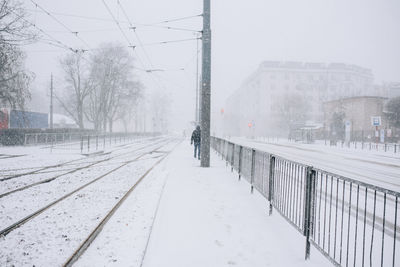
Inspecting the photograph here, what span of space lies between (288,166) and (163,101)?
71397 millimetres

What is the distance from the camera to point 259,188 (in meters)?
6.13

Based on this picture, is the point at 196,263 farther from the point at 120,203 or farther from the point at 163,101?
the point at 163,101

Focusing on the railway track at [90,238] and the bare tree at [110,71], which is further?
the bare tree at [110,71]

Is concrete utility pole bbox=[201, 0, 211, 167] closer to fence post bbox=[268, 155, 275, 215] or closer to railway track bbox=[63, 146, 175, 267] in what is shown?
railway track bbox=[63, 146, 175, 267]

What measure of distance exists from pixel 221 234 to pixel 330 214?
1.74 m

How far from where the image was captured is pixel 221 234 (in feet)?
13.5

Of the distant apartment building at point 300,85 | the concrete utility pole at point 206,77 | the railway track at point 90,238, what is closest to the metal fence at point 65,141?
the concrete utility pole at point 206,77

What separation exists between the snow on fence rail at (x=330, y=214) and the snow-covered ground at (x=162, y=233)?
12.8 inches

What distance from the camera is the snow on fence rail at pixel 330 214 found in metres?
2.91

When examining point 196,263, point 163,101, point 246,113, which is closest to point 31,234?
point 196,263

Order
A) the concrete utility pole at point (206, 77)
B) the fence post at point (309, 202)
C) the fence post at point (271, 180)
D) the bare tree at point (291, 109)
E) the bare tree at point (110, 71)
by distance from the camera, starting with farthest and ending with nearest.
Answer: the bare tree at point (291, 109) → the bare tree at point (110, 71) → the concrete utility pole at point (206, 77) → the fence post at point (271, 180) → the fence post at point (309, 202)

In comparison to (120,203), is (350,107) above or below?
above

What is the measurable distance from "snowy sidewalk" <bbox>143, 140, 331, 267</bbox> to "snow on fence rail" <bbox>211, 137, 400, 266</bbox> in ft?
0.94

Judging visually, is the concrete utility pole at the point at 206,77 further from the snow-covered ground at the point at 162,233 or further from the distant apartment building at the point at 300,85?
the distant apartment building at the point at 300,85
